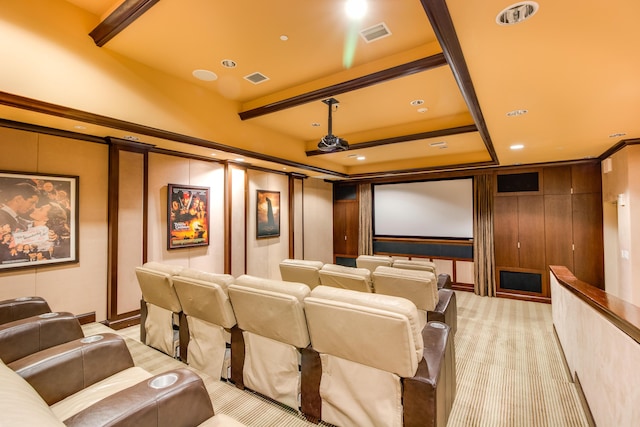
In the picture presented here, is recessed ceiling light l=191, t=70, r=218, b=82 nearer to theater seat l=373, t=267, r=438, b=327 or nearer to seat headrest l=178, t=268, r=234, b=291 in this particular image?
seat headrest l=178, t=268, r=234, b=291

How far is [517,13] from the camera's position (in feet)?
4.99

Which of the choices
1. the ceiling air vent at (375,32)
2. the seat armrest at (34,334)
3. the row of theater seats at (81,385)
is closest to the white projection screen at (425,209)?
the ceiling air vent at (375,32)

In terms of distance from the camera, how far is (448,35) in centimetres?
169

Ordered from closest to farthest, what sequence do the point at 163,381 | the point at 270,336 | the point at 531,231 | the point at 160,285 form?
the point at 163,381, the point at 270,336, the point at 160,285, the point at 531,231

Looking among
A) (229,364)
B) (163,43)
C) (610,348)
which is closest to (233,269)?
(229,364)

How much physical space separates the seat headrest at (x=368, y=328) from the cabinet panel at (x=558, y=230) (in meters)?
5.53

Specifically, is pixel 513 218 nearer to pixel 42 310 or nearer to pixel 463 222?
pixel 463 222

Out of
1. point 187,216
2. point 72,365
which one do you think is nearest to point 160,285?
point 72,365

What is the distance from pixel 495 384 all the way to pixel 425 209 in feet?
16.2

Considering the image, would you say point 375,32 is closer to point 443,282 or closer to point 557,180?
point 443,282

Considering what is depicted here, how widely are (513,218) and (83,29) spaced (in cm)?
736

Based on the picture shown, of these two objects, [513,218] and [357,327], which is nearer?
[357,327]

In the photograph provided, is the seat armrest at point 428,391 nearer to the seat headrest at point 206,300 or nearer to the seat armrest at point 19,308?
the seat headrest at point 206,300

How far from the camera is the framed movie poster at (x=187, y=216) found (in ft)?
Result: 14.6
